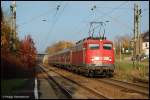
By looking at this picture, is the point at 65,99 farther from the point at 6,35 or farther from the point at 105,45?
the point at 105,45

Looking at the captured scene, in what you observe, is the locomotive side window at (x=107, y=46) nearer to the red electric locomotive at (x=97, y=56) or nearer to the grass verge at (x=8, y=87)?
the red electric locomotive at (x=97, y=56)

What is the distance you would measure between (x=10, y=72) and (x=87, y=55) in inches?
265

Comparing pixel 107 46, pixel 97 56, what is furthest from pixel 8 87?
pixel 107 46

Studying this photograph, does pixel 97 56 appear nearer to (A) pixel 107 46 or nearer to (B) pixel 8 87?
(A) pixel 107 46

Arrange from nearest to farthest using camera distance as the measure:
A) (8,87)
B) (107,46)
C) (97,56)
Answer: (8,87), (97,56), (107,46)

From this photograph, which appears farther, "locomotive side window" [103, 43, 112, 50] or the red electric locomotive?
"locomotive side window" [103, 43, 112, 50]

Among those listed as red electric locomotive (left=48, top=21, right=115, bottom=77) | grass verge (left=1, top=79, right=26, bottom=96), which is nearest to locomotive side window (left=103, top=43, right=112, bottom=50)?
red electric locomotive (left=48, top=21, right=115, bottom=77)

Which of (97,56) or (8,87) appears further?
(97,56)

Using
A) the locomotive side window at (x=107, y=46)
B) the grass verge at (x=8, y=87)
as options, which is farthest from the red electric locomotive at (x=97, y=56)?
the grass verge at (x=8, y=87)

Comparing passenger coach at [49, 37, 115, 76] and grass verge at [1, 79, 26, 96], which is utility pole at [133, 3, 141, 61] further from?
grass verge at [1, 79, 26, 96]

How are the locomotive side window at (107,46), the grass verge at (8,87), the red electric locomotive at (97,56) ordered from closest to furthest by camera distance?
the grass verge at (8,87)
the red electric locomotive at (97,56)
the locomotive side window at (107,46)

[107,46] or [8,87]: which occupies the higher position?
[107,46]

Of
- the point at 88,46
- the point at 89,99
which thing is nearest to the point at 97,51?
the point at 88,46

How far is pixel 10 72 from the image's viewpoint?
108 ft
